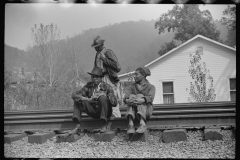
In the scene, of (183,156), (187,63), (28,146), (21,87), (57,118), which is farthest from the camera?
(187,63)

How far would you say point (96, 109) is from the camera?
566cm

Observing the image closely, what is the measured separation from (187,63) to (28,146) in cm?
1603

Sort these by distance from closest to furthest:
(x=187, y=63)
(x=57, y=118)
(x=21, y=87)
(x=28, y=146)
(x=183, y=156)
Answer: (x=183, y=156)
(x=28, y=146)
(x=57, y=118)
(x=21, y=87)
(x=187, y=63)

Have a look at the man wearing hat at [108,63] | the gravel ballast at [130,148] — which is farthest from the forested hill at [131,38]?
the gravel ballast at [130,148]

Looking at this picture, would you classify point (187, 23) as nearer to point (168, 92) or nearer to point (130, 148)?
point (168, 92)

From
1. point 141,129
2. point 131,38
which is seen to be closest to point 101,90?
point 141,129

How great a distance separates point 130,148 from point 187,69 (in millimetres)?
15505


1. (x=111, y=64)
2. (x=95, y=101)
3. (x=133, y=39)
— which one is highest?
(x=133, y=39)

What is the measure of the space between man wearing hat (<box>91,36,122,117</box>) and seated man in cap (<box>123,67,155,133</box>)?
0.96 m

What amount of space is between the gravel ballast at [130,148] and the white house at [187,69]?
14.2 metres

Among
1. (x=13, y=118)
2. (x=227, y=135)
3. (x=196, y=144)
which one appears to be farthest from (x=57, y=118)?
(x=227, y=135)

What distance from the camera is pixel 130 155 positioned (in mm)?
4449
